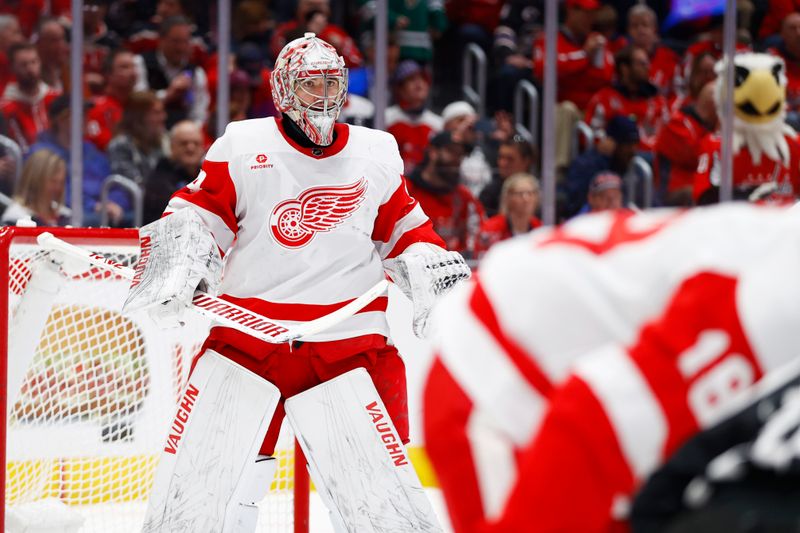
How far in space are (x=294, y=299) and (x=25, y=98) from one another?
223 cm

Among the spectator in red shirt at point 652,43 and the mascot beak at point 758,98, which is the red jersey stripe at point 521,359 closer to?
the mascot beak at point 758,98

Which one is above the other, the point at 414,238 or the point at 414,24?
the point at 414,24

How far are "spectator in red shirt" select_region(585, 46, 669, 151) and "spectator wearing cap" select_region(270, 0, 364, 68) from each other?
90 centimetres

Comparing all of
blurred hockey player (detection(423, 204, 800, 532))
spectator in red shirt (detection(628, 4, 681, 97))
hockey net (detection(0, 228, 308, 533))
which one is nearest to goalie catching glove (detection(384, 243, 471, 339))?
hockey net (detection(0, 228, 308, 533))

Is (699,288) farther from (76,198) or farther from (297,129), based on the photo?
(76,198)

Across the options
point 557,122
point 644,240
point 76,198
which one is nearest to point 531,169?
point 557,122

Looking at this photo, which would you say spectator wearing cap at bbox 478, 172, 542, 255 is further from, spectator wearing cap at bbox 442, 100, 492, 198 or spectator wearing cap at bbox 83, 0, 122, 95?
spectator wearing cap at bbox 83, 0, 122, 95

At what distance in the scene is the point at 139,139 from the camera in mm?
4383

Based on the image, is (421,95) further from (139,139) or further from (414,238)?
(414,238)

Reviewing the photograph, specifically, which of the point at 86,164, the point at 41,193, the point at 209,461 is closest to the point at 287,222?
the point at 209,461

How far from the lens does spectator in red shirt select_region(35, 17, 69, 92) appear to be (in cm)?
421

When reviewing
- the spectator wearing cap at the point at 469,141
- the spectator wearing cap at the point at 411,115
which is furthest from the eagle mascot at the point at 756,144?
the spectator wearing cap at the point at 411,115

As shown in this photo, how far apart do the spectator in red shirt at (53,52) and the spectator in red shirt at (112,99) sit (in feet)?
0.47

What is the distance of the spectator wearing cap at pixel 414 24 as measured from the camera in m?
4.61
